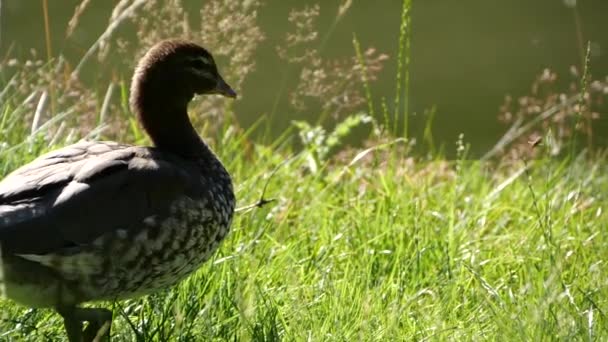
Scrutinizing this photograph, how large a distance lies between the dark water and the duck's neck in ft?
13.5

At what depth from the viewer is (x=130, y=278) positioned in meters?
3.82

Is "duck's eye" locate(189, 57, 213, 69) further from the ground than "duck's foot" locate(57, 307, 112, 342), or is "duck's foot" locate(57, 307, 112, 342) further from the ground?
"duck's eye" locate(189, 57, 213, 69)

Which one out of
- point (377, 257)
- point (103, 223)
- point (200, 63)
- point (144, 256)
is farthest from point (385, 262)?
point (103, 223)

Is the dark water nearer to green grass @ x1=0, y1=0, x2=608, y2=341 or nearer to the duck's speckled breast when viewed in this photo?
green grass @ x1=0, y1=0, x2=608, y2=341

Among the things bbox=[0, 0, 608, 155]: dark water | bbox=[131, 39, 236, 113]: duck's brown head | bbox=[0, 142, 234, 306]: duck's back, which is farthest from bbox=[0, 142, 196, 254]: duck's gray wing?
bbox=[0, 0, 608, 155]: dark water

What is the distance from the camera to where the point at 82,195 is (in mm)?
3797

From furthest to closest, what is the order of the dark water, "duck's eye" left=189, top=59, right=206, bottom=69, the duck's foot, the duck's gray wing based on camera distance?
1. the dark water
2. "duck's eye" left=189, top=59, right=206, bottom=69
3. the duck's foot
4. the duck's gray wing

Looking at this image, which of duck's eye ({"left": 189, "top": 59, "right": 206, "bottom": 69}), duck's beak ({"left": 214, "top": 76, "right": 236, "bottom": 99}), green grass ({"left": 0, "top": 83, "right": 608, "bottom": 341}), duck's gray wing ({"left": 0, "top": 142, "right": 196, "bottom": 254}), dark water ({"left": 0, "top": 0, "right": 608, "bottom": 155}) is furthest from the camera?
dark water ({"left": 0, "top": 0, "right": 608, "bottom": 155})

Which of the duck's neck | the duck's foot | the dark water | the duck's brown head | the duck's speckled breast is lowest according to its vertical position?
the dark water

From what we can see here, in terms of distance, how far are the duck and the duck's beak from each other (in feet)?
1.62

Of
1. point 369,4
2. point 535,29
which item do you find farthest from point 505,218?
→ point 369,4

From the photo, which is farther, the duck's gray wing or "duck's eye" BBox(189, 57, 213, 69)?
"duck's eye" BBox(189, 57, 213, 69)

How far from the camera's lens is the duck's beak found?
465 cm

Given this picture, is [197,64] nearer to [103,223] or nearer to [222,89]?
[222,89]
